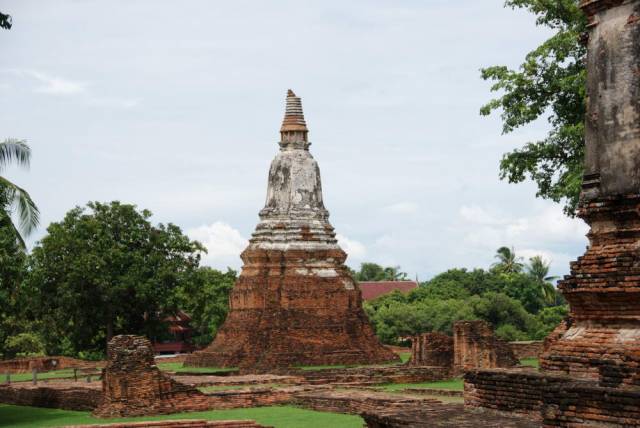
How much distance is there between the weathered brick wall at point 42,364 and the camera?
31469mm

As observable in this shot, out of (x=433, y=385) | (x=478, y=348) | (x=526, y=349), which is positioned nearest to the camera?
(x=433, y=385)

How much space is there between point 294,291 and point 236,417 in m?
11.2

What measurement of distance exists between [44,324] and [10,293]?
46.5ft

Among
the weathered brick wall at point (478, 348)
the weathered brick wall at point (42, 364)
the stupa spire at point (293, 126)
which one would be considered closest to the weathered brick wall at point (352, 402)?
the weathered brick wall at point (478, 348)

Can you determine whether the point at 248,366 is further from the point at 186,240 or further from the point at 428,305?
the point at 428,305

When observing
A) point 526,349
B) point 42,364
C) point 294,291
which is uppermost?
point 294,291

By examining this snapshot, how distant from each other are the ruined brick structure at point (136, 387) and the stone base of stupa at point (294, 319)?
892 centimetres

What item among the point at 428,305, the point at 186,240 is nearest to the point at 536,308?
the point at 428,305

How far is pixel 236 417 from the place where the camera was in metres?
17.5

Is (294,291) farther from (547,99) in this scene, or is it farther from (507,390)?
(507,390)

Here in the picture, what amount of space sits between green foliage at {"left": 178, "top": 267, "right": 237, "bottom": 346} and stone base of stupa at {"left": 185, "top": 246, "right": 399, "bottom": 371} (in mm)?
2672

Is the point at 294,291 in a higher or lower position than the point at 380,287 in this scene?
lower

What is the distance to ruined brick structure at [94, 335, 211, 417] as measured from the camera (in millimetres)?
18047

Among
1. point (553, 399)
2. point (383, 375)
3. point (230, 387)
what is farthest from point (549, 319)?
point (553, 399)
